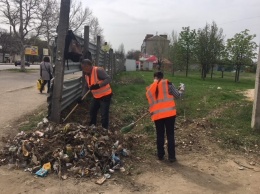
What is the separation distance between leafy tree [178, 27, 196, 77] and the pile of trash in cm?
3536

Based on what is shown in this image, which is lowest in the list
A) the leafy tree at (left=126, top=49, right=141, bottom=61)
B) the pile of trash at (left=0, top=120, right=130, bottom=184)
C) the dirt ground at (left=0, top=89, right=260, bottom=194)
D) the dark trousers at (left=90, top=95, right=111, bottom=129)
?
the dirt ground at (left=0, top=89, right=260, bottom=194)

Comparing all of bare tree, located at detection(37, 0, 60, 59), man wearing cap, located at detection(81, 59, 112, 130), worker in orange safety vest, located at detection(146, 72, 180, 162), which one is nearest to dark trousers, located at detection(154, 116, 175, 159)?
worker in orange safety vest, located at detection(146, 72, 180, 162)

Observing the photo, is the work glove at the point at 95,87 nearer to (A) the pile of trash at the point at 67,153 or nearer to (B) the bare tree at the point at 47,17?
(A) the pile of trash at the point at 67,153

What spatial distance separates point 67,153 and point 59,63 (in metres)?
2.36

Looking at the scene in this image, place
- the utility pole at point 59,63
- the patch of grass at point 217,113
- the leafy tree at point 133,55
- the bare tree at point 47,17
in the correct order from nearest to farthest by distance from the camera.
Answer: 1. the utility pole at point 59,63
2. the patch of grass at point 217,113
3. the bare tree at point 47,17
4. the leafy tree at point 133,55

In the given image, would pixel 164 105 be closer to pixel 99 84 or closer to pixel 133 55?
pixel 99 84

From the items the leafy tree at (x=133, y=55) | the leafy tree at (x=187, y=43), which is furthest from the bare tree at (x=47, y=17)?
the leafy tree at (x=133, y=55)

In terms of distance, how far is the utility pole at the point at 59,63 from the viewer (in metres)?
6.57

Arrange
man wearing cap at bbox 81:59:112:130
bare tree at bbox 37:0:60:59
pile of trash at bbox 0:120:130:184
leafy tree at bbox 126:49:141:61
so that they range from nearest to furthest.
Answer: pile of trash at bbox 0:120:130:184 → man wearing cap at bbox 81:59:112:130 → bare tree at bbox 37:0:60:59 → leafy tree at bbox 126:49:141:61

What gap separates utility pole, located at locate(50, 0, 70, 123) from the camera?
657cm

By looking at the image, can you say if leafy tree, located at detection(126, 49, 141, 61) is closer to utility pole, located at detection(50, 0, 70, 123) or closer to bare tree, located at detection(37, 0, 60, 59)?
bare tree, located at detection(37, 0, 60, 59)

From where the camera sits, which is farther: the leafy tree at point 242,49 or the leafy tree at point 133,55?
the leafy tree at point 133,55

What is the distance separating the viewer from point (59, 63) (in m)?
6.64

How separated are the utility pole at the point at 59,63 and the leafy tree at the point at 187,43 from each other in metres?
34.1
